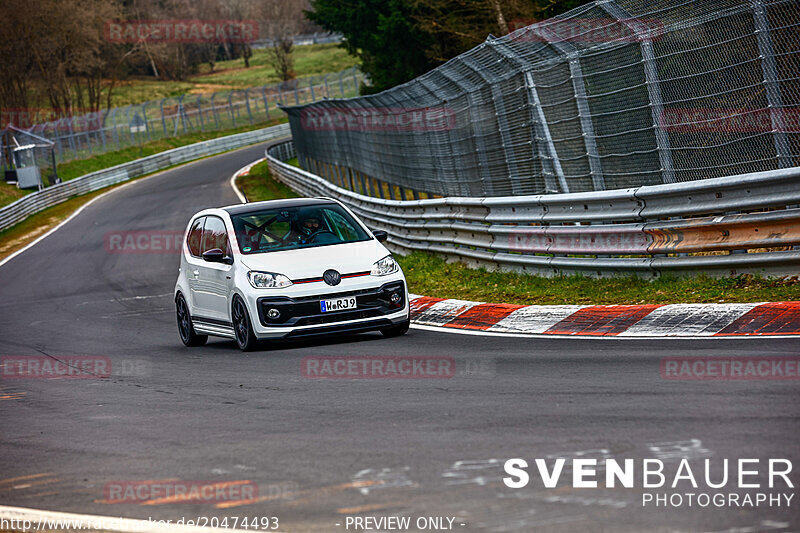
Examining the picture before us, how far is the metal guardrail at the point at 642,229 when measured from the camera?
980cm

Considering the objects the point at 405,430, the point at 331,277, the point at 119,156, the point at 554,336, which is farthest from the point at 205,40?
the point at 405,430

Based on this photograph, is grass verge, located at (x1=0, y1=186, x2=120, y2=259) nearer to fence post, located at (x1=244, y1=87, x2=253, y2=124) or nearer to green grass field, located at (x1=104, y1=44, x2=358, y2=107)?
fence post, located at (x1=244, y1=87, x2=253, y2=124)

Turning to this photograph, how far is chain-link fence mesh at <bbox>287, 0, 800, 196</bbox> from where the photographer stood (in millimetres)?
9586

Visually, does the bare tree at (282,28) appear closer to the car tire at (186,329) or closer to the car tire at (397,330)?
the car tire at (186,329)

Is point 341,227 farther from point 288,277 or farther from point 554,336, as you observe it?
point 554,336

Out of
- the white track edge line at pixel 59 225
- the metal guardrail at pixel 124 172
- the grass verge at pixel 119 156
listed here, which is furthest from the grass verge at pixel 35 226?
the grass verge at pixel 119 156

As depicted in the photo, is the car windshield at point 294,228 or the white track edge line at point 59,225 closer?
the car windshield at point 294,228

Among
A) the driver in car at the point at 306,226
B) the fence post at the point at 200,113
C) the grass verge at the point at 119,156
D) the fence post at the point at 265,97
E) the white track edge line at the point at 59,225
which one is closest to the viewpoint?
the driver in car at the point at 306,226

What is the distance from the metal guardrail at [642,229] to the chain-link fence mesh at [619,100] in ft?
0.94

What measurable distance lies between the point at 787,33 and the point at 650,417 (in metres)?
4.76

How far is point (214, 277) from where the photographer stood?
1182 centimetres

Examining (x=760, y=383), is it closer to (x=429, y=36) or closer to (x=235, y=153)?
(x=429, y=36)

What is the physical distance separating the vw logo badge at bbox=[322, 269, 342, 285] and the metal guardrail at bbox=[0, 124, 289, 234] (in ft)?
98.8

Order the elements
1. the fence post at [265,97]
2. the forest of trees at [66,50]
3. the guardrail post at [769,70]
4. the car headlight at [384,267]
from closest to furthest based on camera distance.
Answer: the guardrail post at [769,70], the car headlight at [384,267], the forest of trees at [66,50], the fence post at [265,97]
